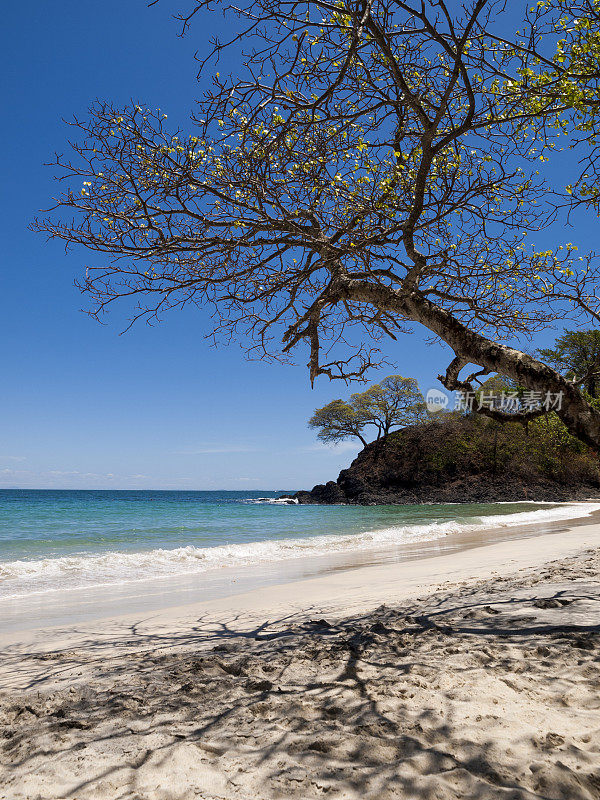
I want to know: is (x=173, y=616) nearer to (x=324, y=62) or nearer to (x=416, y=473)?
(x=324, y=62)

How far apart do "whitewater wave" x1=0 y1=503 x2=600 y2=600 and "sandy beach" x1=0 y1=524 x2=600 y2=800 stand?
427 cm

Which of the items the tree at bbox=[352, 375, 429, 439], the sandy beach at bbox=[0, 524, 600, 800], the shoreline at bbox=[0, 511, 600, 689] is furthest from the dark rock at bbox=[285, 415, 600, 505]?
the sandy beach at bbox=[0, 524, 600, 800]

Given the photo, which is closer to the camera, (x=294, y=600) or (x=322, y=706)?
(x=322, y=706)

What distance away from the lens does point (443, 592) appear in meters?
6.51

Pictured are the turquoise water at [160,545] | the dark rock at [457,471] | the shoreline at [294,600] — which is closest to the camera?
the shoreline at [294,600]

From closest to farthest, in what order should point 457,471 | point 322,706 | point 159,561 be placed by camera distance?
point 322,706, point 159,561, point 457,471

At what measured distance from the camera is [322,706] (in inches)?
113

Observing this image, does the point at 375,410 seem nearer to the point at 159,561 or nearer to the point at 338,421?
the point at 338,421

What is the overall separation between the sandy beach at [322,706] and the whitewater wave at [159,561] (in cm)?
427

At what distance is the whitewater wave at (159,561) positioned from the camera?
9500 mm

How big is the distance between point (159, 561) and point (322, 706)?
33.5ft

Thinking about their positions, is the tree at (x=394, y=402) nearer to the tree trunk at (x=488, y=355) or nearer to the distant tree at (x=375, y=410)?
the distant tree at (x=375, y=410)

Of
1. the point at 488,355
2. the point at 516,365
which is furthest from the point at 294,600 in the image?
the point at 516,365

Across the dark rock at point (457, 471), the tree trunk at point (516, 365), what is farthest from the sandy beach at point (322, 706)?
the dark rock at point (457, 471)
